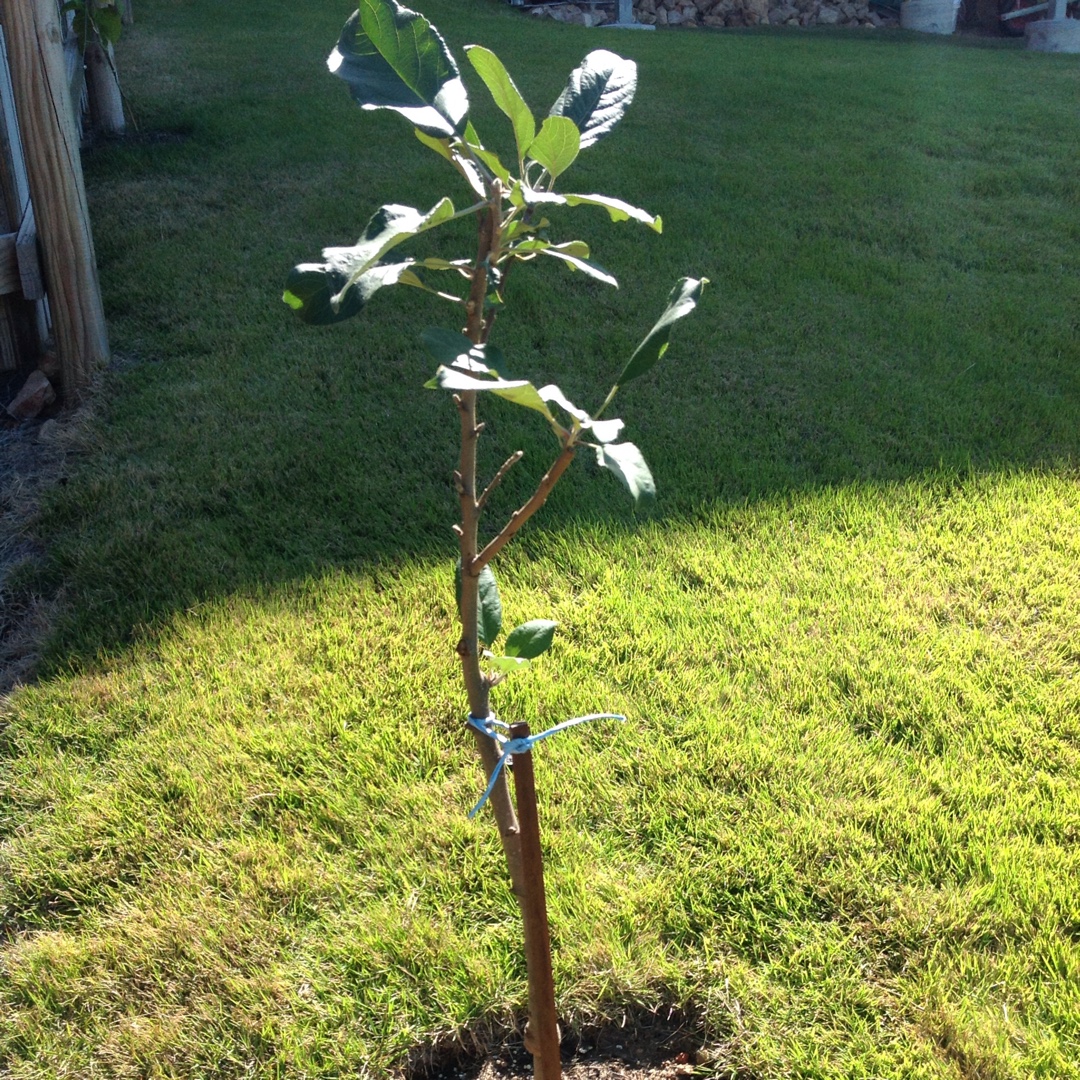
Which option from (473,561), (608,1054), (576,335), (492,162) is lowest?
(608,1054)

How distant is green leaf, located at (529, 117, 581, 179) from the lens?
3.02 feet

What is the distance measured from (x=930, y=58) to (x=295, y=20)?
5635 millimetres

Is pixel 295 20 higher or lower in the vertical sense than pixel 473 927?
higher

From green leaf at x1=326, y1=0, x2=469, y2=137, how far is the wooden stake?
678mm

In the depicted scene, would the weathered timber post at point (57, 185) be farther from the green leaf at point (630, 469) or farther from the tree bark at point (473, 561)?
the green leaf at point (630, 469)

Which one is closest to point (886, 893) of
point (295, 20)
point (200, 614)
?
point (200, 614)

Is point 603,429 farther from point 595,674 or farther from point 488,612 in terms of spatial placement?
point 595,674

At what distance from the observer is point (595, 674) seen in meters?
2.47

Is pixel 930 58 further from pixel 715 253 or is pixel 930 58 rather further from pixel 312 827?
pixel 312 827

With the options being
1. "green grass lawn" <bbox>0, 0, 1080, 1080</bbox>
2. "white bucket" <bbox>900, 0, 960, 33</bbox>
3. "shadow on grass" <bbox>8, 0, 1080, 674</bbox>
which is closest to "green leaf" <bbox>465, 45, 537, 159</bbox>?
"green grass lawn" <bbox>0, 0, 1080, 1080</bbox>

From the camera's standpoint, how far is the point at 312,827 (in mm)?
2102

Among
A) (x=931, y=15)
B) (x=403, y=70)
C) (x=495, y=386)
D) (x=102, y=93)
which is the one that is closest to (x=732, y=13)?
(x=931, y=15)

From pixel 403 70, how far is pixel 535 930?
103 centimetres

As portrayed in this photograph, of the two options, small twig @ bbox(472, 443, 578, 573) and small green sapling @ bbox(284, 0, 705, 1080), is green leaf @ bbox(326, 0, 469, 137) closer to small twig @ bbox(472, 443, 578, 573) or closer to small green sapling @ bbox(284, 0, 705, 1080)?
small green sapling @ bbox(284, 0, 705, 1080)
